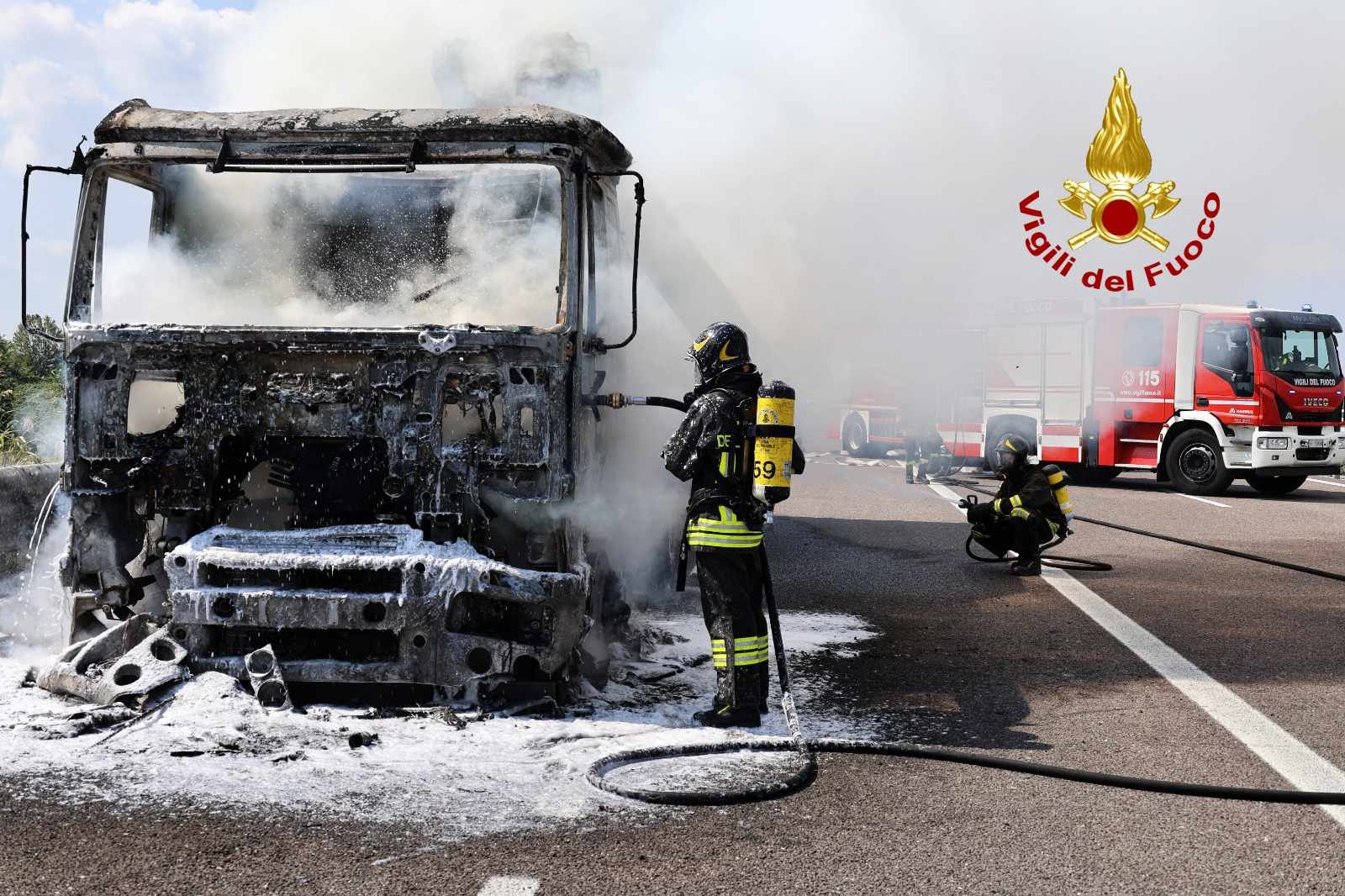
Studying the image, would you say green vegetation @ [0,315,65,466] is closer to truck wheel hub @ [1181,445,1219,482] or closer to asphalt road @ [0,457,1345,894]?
asphalt road @ [0,457,1345,894]

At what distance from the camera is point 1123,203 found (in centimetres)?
1875

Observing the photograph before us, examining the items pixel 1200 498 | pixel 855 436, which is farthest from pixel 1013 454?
pixel 855 436

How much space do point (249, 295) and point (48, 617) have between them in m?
2.30

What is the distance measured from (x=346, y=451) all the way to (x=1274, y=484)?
1741 centimetres

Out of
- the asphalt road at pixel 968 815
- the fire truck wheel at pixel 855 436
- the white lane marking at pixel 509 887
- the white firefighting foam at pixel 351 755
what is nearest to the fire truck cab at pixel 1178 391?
the fire truck wheel at pixel 855 436

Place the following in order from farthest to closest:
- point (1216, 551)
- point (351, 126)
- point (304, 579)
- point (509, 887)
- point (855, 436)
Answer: point (855, 436)
point (1216, 551)
point (351, 126)
point (304, 579)
point (509, 887)

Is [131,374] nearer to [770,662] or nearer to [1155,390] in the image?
[770,662]

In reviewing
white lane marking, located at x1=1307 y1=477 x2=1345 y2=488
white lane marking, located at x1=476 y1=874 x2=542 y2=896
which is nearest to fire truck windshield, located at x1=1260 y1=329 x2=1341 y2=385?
white lane marking, located at x1=1307 y1=477 x2=1345 y2=488

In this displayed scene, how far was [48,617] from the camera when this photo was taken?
7.10m

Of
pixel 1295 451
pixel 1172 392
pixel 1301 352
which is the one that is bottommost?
pixel 1295 451

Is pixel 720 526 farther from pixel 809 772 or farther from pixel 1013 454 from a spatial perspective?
pixel 1013 454

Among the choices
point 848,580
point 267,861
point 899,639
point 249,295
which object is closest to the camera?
point 267,861

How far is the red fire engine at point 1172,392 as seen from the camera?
1867 centimetres

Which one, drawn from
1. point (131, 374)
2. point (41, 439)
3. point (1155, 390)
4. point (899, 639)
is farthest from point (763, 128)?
point (1155, 390)
